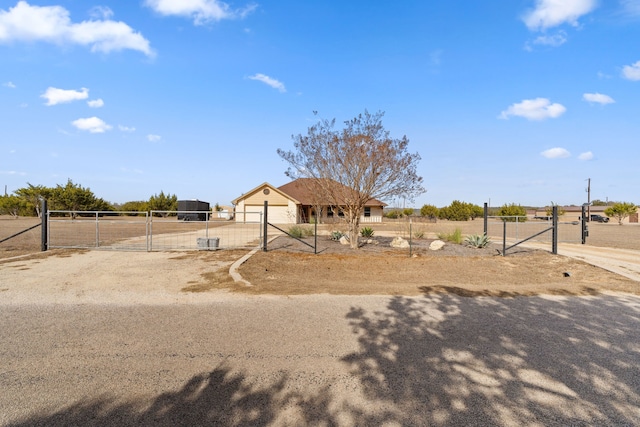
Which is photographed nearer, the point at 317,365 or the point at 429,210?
the point at 317,365

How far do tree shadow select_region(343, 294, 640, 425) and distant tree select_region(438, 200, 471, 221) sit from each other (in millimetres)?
50812

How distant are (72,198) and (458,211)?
53.5 meters

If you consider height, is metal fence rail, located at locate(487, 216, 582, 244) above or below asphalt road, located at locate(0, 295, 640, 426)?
above

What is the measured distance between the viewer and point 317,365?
360cm

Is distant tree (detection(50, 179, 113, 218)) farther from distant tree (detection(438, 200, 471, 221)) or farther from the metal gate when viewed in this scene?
distant tree (detection(438, 200, 471, 221))

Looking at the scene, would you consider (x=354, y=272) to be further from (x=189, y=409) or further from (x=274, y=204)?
(x=274, y=204)

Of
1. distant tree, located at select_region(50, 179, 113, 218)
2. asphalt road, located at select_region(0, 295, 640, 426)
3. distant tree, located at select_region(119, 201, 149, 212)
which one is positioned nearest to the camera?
asphalt road, located at select_region(0, 295, 640, 426)

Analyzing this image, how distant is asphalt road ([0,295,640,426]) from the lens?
9.14 feet

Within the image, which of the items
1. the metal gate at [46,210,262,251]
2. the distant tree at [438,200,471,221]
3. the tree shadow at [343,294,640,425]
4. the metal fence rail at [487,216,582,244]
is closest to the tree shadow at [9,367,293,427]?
the tree shadow at [343,294,640,425]

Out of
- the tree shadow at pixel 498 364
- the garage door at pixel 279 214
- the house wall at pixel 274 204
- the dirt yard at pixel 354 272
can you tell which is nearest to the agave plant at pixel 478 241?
the dirt yard at pixel 354 272

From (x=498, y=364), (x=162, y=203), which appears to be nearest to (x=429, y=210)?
(x=162, y=203)

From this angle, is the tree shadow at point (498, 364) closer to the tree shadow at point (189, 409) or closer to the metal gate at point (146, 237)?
the tree shadow at point (189, 409)

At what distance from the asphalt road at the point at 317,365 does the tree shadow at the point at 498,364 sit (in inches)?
0.7

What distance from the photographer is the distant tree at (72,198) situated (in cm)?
4041
